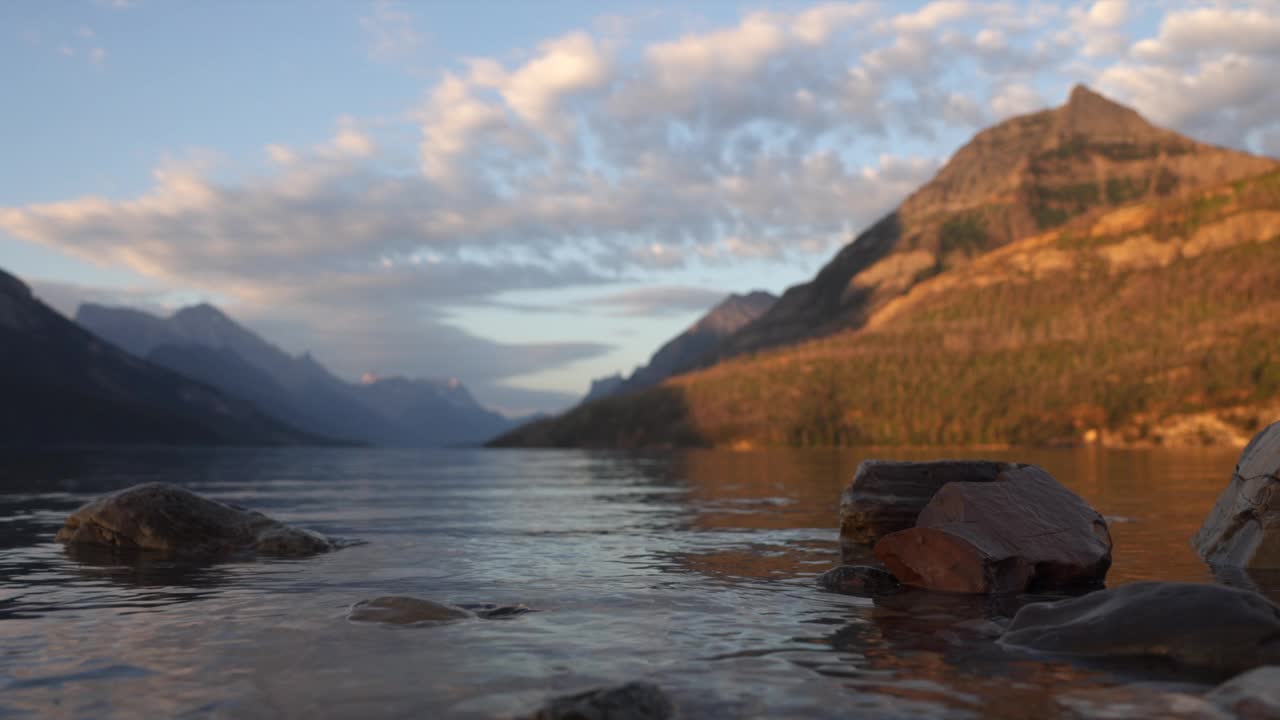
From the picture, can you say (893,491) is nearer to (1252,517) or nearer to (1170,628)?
(1252,517)

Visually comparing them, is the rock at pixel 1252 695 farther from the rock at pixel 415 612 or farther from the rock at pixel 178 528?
the rock at pixel 178 528

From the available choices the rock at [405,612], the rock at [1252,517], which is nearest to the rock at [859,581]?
the rock at [405,612]

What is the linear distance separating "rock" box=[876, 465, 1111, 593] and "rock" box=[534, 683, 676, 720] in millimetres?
9981

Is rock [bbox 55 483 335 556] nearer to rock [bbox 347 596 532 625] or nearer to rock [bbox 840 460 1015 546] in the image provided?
rock [bbox 347 596 532 625]

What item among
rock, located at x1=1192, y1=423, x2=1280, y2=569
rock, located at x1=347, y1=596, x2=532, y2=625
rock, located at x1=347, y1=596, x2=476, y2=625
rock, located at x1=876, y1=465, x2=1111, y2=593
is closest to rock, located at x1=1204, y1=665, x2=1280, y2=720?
rock, located at x1=876, y1=465, x2=1111, y2=593

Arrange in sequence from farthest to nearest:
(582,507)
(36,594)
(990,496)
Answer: (582,507), (990,496), (36,594)

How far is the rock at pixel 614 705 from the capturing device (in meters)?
8.21

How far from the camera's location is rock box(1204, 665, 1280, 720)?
8.39 meters

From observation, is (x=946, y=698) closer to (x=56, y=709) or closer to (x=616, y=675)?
(x=616, y=675)

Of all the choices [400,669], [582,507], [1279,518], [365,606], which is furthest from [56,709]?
[582,507]

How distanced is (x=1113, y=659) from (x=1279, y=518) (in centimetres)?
1098

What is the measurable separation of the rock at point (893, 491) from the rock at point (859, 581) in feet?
14.8

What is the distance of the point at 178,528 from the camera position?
941 inches

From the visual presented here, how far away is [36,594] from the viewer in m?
16.5
